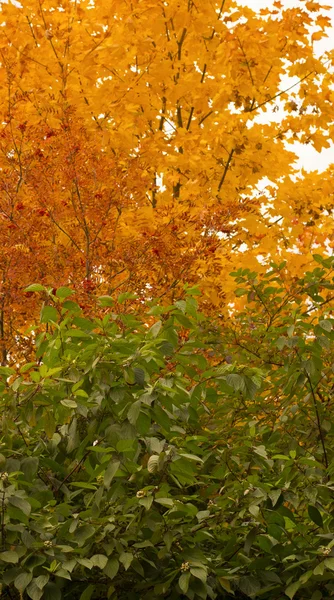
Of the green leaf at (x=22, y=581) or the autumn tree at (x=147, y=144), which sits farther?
the autumn tree at (x=147, y=144)

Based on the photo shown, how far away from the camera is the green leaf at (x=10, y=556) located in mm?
4012

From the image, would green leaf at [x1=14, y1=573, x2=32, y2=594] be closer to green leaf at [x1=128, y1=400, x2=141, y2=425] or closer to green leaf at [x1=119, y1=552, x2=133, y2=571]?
green leaf at [x1=119, y1=552, x2=133, y2=571]

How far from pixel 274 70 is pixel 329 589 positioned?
691cm

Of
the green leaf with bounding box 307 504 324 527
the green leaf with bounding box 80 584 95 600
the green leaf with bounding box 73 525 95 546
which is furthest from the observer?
the green leaf with bounding box 307 504 324 527

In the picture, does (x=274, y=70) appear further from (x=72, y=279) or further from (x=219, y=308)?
(x=72, y=279)

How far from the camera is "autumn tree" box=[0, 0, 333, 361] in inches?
320

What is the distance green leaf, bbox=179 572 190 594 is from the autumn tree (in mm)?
3491

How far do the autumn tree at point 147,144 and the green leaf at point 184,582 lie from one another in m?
3.49

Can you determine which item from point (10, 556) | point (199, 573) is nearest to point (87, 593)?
point (10, 556)

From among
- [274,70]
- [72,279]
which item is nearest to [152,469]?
[72,279]

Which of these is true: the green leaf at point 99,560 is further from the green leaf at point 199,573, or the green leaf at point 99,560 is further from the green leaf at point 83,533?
the green leaf at point 199,573

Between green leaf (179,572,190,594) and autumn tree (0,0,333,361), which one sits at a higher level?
autumn tree (0,0,333,361)

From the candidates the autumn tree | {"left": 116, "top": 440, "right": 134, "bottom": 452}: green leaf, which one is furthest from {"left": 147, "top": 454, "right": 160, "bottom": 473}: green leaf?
the autumn tree

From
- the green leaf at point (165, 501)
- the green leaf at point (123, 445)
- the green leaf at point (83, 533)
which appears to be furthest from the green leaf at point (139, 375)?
the green leaf at point (83, 533)
